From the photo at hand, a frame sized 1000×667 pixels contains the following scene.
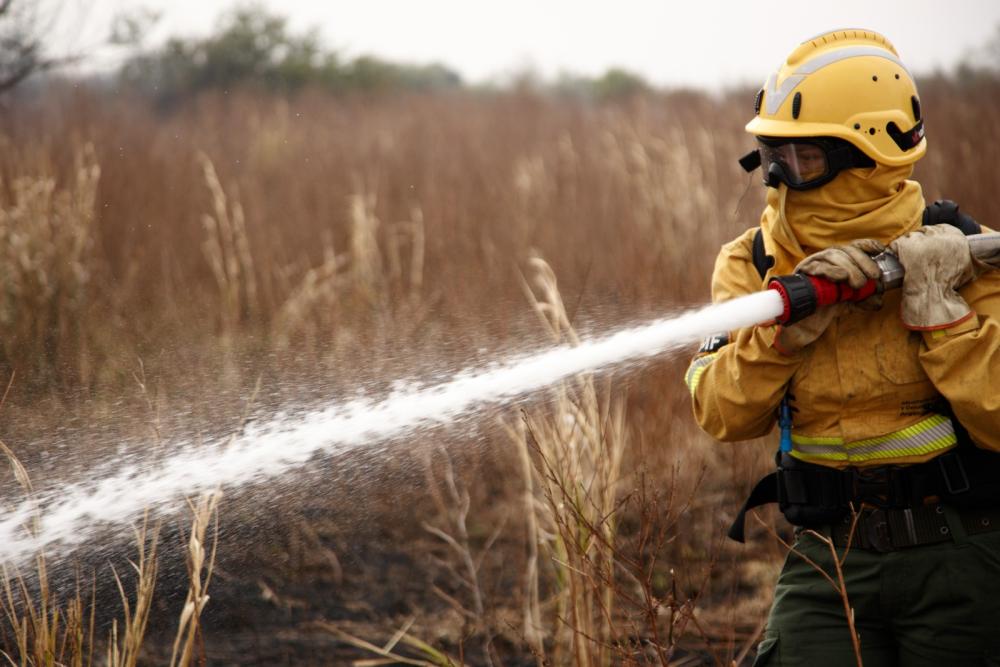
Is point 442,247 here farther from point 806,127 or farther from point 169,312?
point 806,127

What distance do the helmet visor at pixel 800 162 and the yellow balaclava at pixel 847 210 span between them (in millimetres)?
27

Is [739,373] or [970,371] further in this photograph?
[739,373]

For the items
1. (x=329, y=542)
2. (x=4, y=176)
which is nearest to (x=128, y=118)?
(x=4, y=176)

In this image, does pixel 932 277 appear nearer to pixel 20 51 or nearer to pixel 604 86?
pixel 20 51

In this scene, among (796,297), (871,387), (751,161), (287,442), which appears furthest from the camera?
(287,442)

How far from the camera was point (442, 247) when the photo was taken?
6.77 m

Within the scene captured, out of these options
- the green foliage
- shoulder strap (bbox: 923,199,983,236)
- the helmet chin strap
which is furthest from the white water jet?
the green foliage

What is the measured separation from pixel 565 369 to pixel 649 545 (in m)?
1.73

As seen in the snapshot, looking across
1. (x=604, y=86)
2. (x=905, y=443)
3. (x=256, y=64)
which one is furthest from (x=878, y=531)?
(x=604, y=86)

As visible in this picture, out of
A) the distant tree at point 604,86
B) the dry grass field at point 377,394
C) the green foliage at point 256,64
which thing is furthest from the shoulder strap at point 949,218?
the distant tree at point 604,86

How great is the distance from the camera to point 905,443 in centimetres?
174

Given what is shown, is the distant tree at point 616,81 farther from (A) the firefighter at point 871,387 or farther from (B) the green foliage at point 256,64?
(A) the firefighter at point 871,387

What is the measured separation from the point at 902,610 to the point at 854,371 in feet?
1.57

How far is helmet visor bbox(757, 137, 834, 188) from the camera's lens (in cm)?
179
